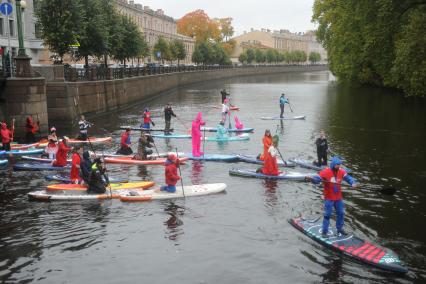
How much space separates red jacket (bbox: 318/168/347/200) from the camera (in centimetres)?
1173

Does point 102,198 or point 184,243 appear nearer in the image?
point 184,243

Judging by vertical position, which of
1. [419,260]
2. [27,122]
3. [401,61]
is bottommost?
[419,260]

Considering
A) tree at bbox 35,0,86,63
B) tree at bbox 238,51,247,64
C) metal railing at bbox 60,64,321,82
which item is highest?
tree at bbox 238,51,247,64

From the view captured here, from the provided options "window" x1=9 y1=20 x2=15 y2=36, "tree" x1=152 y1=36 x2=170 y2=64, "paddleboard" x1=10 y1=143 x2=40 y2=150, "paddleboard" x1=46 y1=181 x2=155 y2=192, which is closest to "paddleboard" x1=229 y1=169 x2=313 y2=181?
"paddleboard" x1=46 y1=181 x2=155 y2=192

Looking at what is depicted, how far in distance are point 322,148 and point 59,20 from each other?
24.3 m

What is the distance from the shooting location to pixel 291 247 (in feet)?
39.6

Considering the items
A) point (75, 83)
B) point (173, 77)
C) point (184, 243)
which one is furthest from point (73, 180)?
point (173, 77)

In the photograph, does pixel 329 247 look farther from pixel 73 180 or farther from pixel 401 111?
pixel 401 111

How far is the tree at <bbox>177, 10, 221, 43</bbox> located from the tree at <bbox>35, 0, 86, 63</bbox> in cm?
9587

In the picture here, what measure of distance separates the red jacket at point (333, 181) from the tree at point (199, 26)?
4779 inches

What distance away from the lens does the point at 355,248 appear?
453 inches

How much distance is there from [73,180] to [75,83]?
1937 cm

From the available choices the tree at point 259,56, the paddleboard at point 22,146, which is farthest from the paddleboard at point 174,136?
the tree at point 259,56

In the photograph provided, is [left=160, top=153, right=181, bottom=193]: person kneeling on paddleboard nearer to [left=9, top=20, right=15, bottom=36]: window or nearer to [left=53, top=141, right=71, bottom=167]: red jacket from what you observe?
[left=53, top=141, right=71, bottom=167]: red jacket
